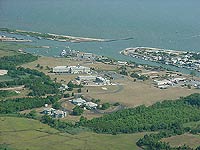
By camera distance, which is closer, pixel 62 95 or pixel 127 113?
pixel 127 113

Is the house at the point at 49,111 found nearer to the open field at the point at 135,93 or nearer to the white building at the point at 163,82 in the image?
the open field at the point at 135,93

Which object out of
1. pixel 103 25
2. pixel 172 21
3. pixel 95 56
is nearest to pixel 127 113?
pixel 95 56

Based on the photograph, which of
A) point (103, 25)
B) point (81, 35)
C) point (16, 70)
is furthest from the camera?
point (103, 25)

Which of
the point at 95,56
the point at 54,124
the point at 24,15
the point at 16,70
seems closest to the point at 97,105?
the point at 54,124

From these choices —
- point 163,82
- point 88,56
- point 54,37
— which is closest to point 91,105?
point 163,82

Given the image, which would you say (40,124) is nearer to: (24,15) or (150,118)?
(150,118)

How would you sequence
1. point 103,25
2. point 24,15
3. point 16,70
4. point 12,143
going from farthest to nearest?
point 24,15, point 103,25, point 16,70, point 12,143
